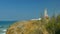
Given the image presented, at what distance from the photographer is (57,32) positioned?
8.05m

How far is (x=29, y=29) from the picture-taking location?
328 inches

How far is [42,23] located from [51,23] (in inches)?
16.4

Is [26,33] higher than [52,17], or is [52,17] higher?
[52,17]

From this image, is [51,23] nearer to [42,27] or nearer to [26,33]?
[42,27]

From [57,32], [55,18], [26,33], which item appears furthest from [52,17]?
[26,33]

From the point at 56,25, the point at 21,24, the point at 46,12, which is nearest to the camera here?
the point at 56,25

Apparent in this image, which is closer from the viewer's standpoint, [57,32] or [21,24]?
[57,32]

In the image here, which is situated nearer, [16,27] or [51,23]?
[51,23]

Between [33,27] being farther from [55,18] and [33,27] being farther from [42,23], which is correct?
[55,18]

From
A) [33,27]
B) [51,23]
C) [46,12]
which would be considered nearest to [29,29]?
[33,27]

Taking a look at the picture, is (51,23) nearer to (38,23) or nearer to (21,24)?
(38,23)

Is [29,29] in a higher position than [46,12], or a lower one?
lower

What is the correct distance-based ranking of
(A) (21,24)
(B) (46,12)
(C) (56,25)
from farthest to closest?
(B) (46,12) → (A) (21,24) → (C) (56,25)

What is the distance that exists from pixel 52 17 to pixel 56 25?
0.41 m
